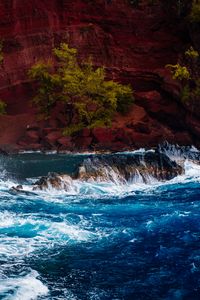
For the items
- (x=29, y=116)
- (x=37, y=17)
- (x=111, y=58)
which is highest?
(x=37, y=17)

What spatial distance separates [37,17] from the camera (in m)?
48.9

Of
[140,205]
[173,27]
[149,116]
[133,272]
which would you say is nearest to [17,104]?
[149,116]

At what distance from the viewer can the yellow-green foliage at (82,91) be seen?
3728 centimetres

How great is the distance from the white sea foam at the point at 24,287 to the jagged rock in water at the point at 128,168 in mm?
14249

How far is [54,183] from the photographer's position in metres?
25.0

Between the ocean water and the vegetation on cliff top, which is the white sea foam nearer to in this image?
the ocean water

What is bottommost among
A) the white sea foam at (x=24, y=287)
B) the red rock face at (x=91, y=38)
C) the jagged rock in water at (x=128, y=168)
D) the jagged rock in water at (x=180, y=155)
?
the jagged rock in water at (x=180, y=155)

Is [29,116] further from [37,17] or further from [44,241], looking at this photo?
[44,241]

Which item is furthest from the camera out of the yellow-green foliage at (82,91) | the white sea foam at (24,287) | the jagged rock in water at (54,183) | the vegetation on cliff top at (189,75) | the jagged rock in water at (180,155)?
the vegetation on cliff top at (189,75)

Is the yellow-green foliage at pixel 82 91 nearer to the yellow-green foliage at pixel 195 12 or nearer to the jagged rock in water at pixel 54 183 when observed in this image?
the yellow-green foliage at pixel 195 12

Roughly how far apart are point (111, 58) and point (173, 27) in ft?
21.9

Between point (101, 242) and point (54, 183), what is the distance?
9.78 metres

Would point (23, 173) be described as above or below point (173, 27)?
below

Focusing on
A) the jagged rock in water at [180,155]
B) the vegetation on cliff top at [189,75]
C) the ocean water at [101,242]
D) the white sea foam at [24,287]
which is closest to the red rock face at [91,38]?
the vegetation on cliff top at [189,75]
